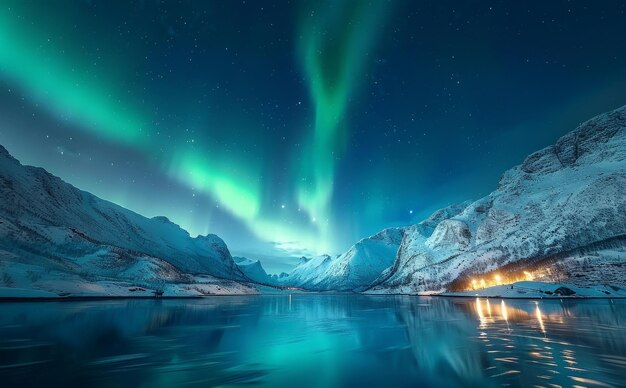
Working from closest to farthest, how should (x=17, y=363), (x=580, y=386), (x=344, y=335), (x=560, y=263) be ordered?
(x=580, y=386) < (x=17, y=363) < (x=344, y=335) < (x=560, y=263)

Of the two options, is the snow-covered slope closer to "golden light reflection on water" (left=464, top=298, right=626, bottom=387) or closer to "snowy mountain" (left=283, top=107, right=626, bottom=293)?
"snowy mountain" (left=283, top=107, right=626, bottom=293)

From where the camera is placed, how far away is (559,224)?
12319cm

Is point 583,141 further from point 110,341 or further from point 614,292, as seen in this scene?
point 110,341

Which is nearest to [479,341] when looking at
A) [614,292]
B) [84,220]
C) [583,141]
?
[614,292]

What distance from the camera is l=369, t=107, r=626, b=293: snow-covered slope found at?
104m

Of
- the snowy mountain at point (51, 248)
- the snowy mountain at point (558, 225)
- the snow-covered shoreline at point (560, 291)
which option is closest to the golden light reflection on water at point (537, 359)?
the snow-covered shoreline at point (560, 291)

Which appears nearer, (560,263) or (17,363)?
(17,363)

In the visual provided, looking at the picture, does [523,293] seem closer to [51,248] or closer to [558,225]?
[558,225]

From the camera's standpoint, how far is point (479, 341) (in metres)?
18.8

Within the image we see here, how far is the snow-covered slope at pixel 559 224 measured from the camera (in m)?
104

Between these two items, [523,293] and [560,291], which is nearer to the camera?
[560,291]

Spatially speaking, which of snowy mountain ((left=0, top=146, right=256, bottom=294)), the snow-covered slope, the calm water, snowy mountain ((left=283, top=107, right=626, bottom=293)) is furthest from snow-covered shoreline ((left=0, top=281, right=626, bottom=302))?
the calm water

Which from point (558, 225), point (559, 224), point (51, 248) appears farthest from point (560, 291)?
point (51, 248)

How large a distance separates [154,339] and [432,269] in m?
195
